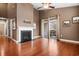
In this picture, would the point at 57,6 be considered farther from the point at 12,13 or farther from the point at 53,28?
the point at 12,13

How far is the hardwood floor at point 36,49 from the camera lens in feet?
6.74

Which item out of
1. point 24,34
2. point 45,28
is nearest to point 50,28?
point 45,28

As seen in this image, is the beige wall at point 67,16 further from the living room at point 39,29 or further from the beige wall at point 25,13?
the beige wall at point 25,13

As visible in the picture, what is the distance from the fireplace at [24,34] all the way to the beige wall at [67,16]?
35 cm

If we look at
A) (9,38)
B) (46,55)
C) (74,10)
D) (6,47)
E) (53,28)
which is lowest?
(46,55)

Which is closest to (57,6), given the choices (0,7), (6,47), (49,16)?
(49,16)

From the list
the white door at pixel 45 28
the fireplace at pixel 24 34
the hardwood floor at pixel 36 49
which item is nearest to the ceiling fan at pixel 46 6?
the white door at pixel 45 28

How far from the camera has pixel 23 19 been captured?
7.02 feet

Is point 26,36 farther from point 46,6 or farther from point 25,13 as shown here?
point 46,6

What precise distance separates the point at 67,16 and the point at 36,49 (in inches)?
31.7

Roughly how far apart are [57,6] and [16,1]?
0.73 m

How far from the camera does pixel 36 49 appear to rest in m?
2.10

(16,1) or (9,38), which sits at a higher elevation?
(16,1)

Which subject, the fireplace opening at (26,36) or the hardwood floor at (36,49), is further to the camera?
the fireplace opening at (26,36)
